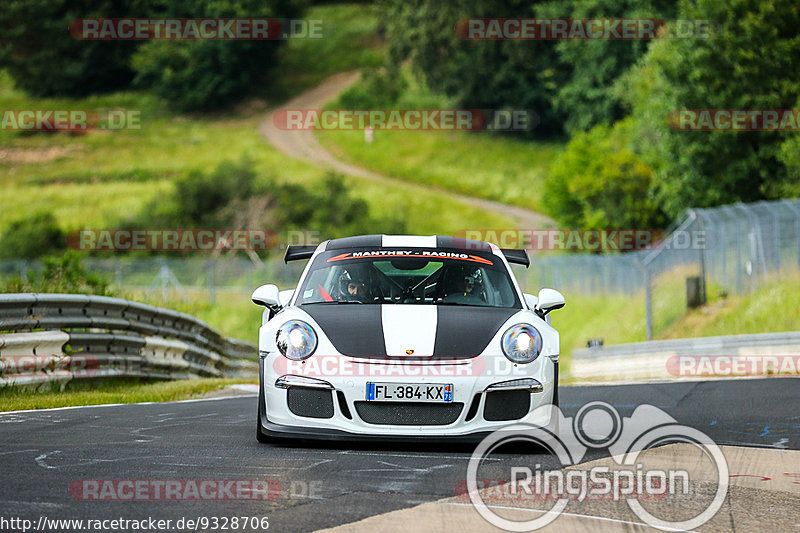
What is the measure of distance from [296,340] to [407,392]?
859 millimetres

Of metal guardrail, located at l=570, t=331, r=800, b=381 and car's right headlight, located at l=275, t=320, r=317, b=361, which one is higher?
car's right headlight, located at l=275, t=320, r=317, b=361

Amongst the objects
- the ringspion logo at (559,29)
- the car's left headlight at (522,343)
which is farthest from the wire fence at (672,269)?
the ringspion logo at (559,29)

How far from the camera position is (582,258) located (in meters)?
36.1

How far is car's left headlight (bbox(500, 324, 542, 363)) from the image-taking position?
776cm

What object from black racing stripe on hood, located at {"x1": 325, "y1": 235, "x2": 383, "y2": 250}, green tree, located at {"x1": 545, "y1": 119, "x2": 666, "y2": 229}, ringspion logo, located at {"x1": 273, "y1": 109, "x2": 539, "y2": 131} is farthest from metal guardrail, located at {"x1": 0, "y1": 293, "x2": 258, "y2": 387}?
Result: ringspion logo, located at {"x1": 273, "y1": 109, "x2": 539, "y2": 131}

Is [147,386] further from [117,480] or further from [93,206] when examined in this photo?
[93,206]

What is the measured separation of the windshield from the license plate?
1.26m

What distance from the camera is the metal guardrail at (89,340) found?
38.5 ft

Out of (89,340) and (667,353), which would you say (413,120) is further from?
(89,340)

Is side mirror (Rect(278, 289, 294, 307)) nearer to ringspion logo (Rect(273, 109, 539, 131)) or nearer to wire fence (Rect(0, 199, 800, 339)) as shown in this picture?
wire fence (Rect(0, 199, 800, 339))

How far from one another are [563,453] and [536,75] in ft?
243

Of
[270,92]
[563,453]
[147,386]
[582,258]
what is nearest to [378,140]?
[270,92]

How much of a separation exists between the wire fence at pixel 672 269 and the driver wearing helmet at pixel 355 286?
1161cm

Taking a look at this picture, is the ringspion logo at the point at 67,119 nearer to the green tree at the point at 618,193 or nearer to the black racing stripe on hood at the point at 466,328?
the green tree at the point at 618,193
